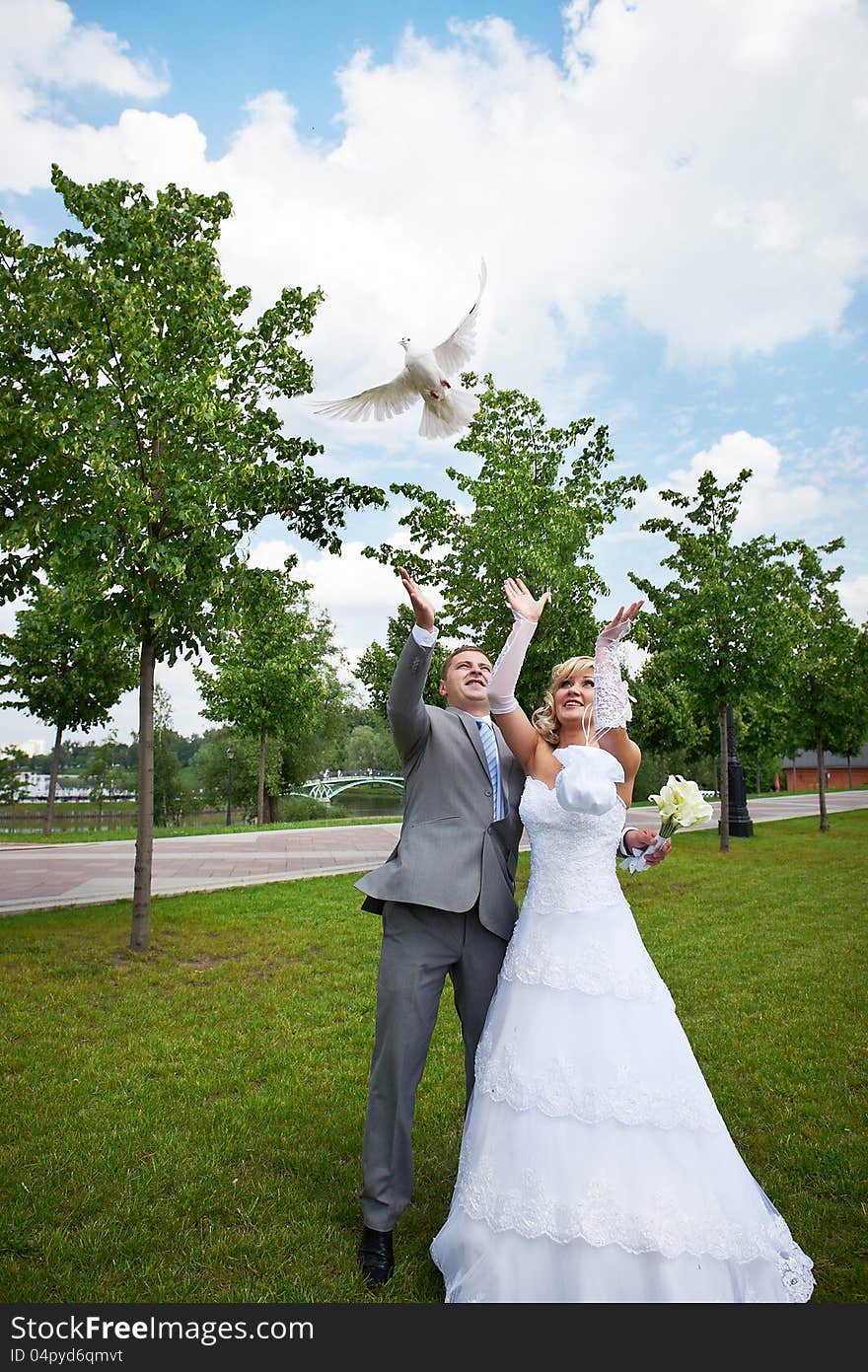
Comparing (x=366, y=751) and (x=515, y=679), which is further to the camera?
(x=366, y=751)

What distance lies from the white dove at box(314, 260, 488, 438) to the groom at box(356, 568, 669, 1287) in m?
2.30

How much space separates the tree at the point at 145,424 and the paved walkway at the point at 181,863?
4.25 metres

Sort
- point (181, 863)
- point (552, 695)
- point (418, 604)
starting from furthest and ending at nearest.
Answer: point (181, 863)
point (552, 695)
point (418, 604)

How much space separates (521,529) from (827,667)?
508 inches

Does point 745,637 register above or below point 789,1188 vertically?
above

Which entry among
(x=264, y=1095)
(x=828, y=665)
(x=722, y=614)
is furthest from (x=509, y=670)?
(x=828, y=665)

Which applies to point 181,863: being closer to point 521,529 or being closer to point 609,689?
point 521,529

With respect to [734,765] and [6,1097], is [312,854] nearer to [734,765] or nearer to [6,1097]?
[734,765]

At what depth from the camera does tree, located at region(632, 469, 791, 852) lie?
51.8 ft

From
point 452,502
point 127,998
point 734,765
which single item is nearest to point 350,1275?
point 127,998

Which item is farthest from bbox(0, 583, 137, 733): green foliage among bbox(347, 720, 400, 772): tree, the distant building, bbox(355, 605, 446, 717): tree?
the distant building

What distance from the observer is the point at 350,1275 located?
3.15m

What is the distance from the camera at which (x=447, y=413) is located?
18.0 ft

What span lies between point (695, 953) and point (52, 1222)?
6.57 metres
